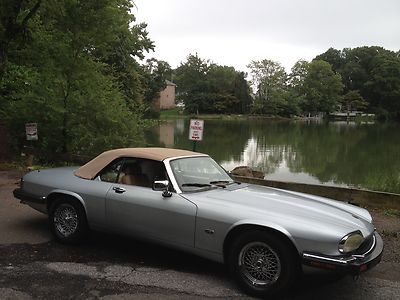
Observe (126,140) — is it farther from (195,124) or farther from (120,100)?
(195,124)

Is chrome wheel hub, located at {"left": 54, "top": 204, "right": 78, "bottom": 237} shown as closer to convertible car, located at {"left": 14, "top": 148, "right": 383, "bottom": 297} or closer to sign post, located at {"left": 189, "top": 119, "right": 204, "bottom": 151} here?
convertible car, located at {"left": 14, "top": 148, "right": 383, "bottom": 297}

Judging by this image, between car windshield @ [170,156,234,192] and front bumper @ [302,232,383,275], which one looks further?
car windshield @ [170,156,234,192]

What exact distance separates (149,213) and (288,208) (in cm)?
161

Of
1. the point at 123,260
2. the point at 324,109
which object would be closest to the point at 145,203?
the point at 123,260

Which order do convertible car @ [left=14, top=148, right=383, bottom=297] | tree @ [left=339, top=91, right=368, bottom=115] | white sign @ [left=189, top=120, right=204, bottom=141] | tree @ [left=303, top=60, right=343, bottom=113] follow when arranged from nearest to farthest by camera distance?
convertible car @ [left=14, top=148, right=383, bottom=297] → white sign @ [left=189, top=120, right=204, bottom=141] → tree @ [left=303, top=60, right=343, bottom=113] → tree @ [left=339, top=91, right=368, bottom=115]

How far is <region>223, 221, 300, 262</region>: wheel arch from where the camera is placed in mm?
4250

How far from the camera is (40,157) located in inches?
567

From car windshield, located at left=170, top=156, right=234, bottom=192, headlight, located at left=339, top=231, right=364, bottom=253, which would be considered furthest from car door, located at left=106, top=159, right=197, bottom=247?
headlight, located at left=339, top=231, right=364, bottom=253

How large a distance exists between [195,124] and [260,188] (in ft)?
16.0

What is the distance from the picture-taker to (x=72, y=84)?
13883mm

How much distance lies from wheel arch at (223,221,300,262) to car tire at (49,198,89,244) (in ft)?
7.02

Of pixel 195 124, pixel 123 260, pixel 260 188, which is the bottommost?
pixel 123 260

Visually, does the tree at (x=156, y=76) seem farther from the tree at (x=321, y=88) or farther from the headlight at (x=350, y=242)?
the headlight at (x=350, y=242)

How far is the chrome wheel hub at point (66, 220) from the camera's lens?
5910mm
